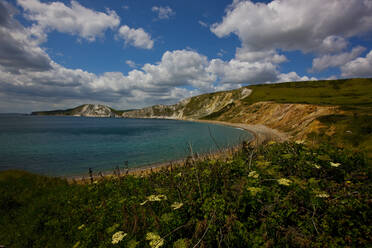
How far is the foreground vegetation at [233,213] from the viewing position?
3.14 meters

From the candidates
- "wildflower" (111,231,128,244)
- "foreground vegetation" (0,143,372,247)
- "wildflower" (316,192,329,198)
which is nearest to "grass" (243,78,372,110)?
"foreground vegetation" (0,143,372,247)

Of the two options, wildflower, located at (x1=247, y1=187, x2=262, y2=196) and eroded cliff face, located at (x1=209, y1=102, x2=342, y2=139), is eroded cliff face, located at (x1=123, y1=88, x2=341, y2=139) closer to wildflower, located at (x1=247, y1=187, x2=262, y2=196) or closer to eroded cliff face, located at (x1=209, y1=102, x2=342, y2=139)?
eroded cliff face, located at (x1=209, y1=102, x2=342, y2=139)

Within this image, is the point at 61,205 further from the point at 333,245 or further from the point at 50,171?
the point at 50,171

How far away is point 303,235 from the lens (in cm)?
297

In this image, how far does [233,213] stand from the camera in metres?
3.71

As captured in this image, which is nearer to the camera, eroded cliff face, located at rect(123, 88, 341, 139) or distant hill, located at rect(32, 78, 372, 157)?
distant hill, located at rect(32, 78, 372, 157)

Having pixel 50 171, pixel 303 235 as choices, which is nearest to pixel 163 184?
pixel 303 235

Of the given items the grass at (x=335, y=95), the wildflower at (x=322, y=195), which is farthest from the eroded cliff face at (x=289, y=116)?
the wildflower at (x=322, y=195)

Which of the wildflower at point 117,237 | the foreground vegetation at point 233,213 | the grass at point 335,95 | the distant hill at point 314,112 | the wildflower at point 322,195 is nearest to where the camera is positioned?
the foreground vegetation at point 233,213

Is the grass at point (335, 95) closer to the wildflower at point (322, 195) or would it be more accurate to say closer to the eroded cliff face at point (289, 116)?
the eroded cliff face at point (289, 116)

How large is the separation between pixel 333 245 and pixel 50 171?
3061 cm

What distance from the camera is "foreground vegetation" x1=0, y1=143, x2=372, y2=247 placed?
3137mm

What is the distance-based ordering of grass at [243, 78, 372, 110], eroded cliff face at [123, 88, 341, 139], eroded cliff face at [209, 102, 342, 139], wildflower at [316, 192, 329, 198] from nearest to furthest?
1. wildflower at [316, 192, 329, 198]
2. eroded cliff face at [209, 102, 342, 139]
3. eroded cliff face at [123, 88, 341, 139]
4. grass at [243, 78, 372, 110]

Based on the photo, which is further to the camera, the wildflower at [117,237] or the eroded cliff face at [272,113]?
the eroded cliff face at [272,113]
